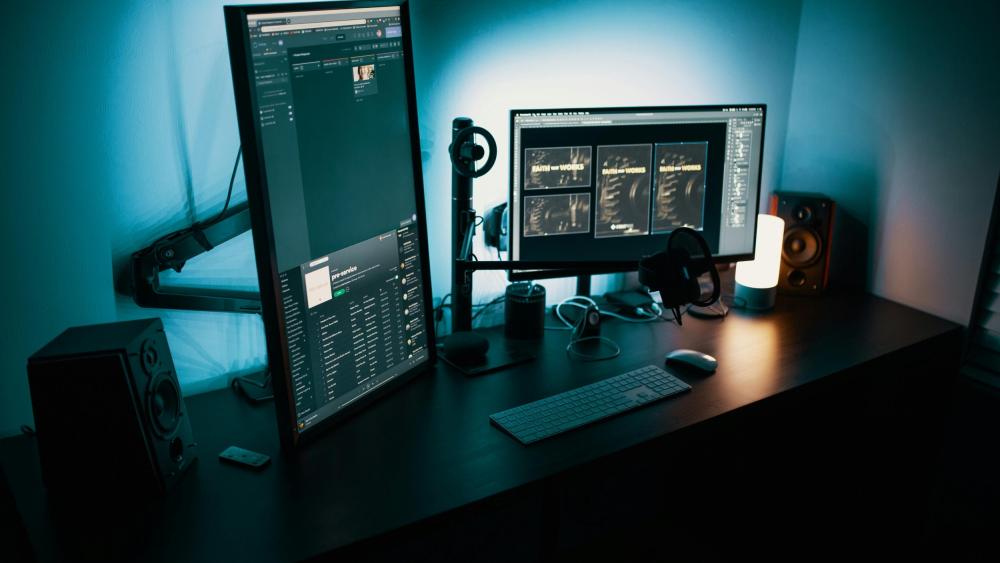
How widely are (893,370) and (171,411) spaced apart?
1690 mm

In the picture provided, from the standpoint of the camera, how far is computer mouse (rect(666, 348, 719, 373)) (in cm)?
165

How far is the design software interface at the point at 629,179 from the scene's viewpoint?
1.75 m

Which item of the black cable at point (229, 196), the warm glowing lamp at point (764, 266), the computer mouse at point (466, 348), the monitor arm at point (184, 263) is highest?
the black cable at point (229, 196)

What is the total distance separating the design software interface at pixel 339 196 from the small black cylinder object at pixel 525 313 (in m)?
0.28

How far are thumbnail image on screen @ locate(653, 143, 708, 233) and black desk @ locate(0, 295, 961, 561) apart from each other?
10.6 inches

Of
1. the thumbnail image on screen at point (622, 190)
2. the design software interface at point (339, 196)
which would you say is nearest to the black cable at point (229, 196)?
the design software interface at point (339, 196)

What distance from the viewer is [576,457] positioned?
4.37 ft

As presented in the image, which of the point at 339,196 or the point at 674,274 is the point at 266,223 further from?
the point at 674,274

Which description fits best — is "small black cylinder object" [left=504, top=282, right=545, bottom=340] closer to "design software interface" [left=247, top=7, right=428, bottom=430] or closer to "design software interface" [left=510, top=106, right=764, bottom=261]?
"design software interface" [left=510, top=106, right=764, bottom=261]

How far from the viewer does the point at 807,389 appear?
1601 millimetres

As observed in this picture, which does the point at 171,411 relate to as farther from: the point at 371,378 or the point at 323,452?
the point at 371,378

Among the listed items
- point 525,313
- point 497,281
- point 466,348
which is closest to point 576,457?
point 466,348

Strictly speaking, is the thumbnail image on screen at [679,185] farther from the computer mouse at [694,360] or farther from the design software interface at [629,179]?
the computer mouse at [694,360]

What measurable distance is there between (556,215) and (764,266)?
614mm
